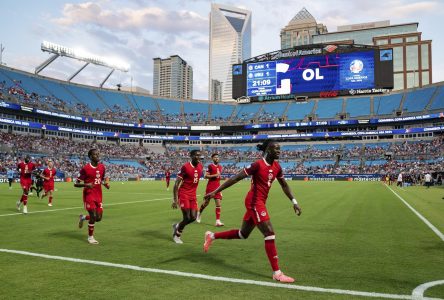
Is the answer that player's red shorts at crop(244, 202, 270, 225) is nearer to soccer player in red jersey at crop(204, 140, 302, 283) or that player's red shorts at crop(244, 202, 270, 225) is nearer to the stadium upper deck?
soccer player in red jersey at crop(204, 140, 302, 283)

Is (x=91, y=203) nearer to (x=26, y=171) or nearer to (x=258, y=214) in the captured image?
(x=258, y=214)

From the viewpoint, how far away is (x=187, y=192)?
1023 cm

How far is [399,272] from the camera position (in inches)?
273

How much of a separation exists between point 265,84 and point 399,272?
74333mm

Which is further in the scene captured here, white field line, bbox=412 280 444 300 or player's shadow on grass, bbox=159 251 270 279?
player's shadow on grass, bbox=159 251 270 279

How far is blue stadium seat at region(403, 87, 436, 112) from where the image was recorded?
254 ft

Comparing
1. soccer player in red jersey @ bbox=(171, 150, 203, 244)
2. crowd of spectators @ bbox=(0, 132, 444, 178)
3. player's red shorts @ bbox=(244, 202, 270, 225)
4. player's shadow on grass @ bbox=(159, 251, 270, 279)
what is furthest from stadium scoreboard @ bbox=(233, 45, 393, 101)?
player's red shorts @ bbox=(244, 202, 270, 225)

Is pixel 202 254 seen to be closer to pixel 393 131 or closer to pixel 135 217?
pixel 135 217

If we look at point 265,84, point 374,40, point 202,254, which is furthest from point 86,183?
point 374,40

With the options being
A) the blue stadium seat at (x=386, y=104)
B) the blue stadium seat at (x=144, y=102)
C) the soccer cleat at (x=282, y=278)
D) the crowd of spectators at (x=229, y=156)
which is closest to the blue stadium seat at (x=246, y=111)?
the crowd of spectators at (x=229, y=156)

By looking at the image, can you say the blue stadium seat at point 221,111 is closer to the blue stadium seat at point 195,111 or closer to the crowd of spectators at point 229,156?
the blue stadium seat at point 195,111

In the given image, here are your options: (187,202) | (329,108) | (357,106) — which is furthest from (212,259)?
(357,106)

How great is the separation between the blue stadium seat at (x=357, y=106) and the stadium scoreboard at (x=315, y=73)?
36.9 feet

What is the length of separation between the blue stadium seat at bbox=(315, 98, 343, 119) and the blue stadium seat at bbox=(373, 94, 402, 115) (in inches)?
311
